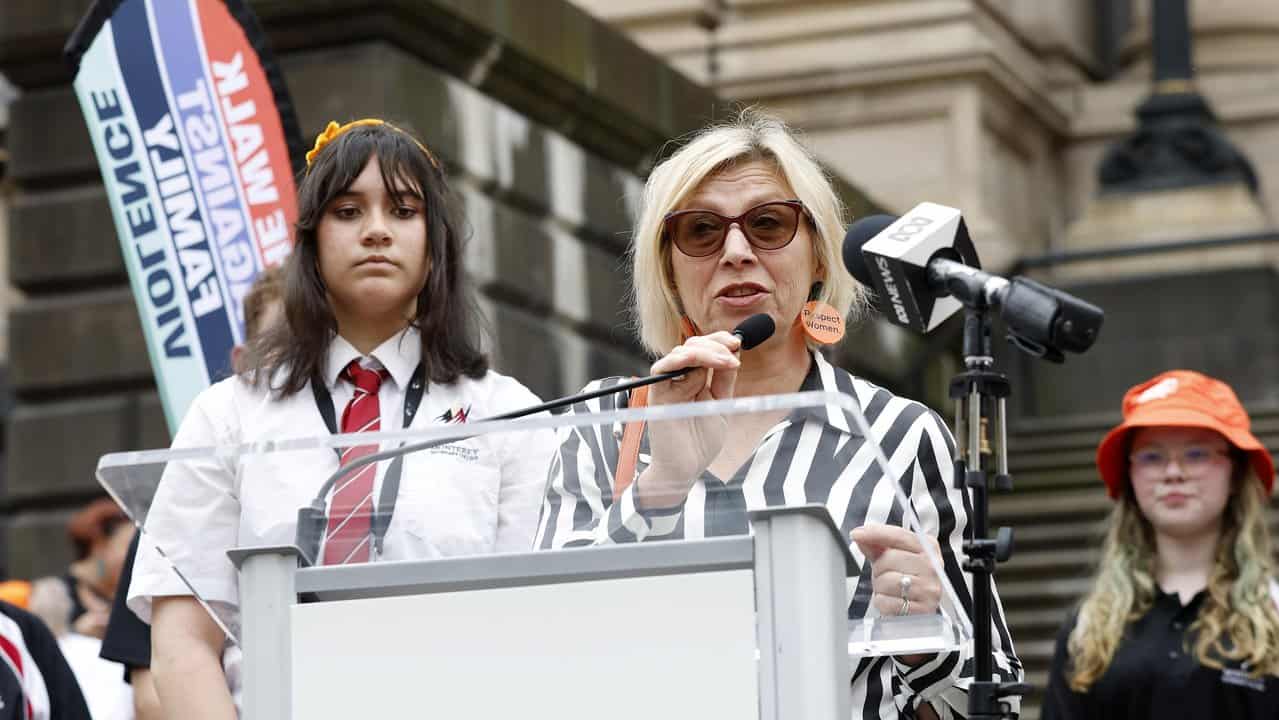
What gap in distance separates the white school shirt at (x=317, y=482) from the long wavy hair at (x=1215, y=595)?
8.76 feet

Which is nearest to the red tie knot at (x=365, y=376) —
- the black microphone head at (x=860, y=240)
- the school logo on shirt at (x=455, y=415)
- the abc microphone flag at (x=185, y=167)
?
the school logo on shirt at (x=455, y=415)

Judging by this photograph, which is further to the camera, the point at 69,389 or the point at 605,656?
the point at 69,389

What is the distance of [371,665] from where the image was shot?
3.14 meters

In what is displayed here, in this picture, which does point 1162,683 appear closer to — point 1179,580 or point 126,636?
point 1179,580

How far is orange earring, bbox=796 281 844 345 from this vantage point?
13.8 ft

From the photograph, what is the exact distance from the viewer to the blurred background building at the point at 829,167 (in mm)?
10820

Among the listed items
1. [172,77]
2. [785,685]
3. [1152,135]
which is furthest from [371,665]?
[1152,135]

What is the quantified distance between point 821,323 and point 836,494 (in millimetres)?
608

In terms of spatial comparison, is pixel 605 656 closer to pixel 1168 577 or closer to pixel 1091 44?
pixel 1168 577

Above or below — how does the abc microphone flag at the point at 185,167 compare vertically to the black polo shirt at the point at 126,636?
above

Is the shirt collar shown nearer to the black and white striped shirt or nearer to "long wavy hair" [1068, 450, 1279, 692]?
the black and white striped shirt

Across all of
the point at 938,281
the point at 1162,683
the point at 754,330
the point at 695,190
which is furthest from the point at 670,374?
the point at 1162,683

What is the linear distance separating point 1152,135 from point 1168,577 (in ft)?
37.1

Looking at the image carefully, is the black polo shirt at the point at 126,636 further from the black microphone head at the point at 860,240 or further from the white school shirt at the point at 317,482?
the black microphone head at the point at 860,240
